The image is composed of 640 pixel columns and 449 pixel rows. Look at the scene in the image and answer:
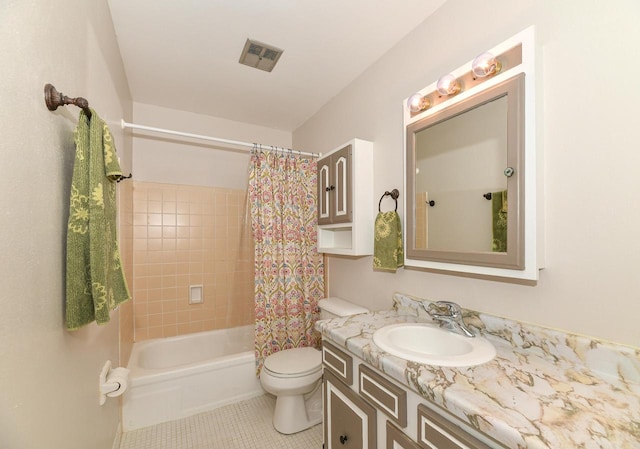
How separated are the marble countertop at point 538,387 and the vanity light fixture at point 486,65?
0.98 meters

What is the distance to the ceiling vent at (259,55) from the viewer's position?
1.68 metres

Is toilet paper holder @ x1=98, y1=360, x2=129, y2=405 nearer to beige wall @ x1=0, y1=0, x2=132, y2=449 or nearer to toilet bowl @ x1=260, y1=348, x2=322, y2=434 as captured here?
beige wall @ x1=0, y1=0, x2=132, y2=449

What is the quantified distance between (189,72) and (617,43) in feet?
7.17

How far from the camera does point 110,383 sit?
1.29 m

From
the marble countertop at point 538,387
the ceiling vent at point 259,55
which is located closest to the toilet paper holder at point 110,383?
the marble countertop at point 538,387

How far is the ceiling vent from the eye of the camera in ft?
5.51

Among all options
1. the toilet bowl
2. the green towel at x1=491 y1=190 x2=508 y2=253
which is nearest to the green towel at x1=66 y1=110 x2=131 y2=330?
the toilet bowl

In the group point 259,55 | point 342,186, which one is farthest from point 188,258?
point 259,55

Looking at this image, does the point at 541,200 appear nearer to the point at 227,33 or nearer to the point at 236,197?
the point at 227,33

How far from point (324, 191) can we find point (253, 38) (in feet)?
3.43

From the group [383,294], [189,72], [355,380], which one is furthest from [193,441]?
[189,72]

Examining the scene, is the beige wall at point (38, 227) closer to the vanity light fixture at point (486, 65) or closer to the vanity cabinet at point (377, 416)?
the vanity cabinet at point (377, 416)

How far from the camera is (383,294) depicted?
1.78m

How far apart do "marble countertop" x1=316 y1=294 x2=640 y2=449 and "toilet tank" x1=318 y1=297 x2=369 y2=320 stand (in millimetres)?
712
